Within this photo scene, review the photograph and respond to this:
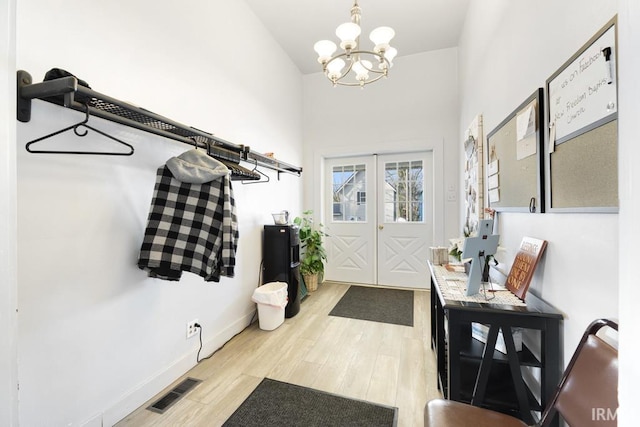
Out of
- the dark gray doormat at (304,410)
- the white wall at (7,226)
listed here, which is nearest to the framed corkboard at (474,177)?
the dark gray doormat at (304,410)

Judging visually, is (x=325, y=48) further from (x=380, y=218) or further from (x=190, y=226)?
(x=380, y=218)

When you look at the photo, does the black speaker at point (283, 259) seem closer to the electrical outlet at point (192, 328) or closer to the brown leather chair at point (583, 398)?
the electrical outlet at point (192, 328)

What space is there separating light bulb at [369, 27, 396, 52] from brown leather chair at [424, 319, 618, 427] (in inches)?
78.5

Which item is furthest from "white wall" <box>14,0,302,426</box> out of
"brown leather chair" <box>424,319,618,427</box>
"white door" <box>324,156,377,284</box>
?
"white door" <box>324,156,377,284</box>

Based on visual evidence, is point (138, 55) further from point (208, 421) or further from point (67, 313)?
point (208, 421)

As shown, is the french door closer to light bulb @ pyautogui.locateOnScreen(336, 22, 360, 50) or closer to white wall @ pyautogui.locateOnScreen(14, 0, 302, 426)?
white wall @ pyautogui.locateOnScreen(14, 0, 302, 426)

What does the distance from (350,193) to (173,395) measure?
3.24 metres

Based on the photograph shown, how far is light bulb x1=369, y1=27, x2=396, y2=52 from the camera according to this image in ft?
6.30

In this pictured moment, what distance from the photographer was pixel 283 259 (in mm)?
2877

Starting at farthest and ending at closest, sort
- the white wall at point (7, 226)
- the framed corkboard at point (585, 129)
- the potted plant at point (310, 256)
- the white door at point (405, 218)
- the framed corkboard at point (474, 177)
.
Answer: the white door at point (405, 218), the potted plant at point (310, 256), the framed corkboard at point (474, 177), the framed corkboard at point (585, 129), the white wall at point (7, 226)

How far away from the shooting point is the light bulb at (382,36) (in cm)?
192

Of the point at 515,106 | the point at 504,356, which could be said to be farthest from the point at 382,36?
the point at 504,356

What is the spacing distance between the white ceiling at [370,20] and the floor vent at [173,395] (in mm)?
3504

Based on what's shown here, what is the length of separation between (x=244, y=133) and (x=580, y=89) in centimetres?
250
